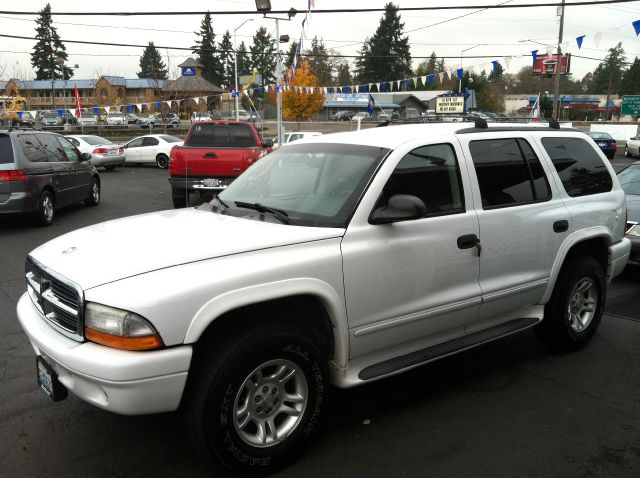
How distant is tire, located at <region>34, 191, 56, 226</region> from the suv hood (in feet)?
23.4

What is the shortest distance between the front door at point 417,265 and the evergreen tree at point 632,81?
8844cm

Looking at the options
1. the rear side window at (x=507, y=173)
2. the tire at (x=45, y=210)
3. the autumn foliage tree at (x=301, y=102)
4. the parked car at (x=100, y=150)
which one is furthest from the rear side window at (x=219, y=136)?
the autumn foliage tree at (x=301, y=102)

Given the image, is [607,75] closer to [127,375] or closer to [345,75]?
[345,75]

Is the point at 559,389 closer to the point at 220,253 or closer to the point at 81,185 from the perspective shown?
the point at 220,253

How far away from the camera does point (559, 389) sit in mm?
4020

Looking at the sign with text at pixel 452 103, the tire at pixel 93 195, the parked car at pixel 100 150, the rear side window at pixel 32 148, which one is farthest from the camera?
the sign with text at pixel 452 103

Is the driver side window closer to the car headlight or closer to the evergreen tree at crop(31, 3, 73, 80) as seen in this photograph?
the car headlight

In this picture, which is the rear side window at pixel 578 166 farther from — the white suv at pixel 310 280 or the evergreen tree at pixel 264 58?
the evergreen tree at pixel 264 58

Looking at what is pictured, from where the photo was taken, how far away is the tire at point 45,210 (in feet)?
32.1

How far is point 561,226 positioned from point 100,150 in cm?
1951

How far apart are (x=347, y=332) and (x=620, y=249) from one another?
3127 mm

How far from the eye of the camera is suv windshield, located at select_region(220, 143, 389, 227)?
3338mm

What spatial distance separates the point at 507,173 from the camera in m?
4.08

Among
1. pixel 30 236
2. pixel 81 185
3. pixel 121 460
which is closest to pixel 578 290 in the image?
pixel 121 460
